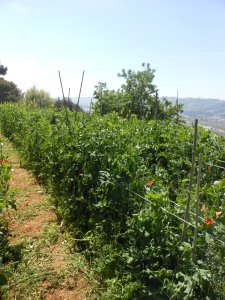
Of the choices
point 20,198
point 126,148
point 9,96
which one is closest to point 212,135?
point 126,148

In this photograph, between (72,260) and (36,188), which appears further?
(36,188)

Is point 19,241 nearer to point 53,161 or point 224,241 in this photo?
point 53,161

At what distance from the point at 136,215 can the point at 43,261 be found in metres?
1.39

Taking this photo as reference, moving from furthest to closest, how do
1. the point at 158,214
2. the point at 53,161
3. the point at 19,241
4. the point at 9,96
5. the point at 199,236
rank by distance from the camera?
the point at 9,96
the point at 53,161
the point at 19,241
the point at 158,214
the point at 199,236

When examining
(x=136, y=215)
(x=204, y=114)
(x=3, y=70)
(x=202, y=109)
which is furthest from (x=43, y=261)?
(x=3, y=70)

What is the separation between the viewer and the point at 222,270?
81.9 inches

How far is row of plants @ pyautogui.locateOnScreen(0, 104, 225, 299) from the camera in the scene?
2248 mm

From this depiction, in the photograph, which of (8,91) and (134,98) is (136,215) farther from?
(8,91)

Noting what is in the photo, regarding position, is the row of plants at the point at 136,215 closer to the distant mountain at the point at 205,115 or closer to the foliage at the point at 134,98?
the distant mountain at the point at 205,115

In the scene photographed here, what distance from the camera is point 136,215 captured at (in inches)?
108

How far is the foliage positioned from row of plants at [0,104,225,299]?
1646 centimetres

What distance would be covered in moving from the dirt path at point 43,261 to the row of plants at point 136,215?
18 cm

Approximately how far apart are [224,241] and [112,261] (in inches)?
48.3

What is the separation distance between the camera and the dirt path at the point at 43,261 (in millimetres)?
2896
